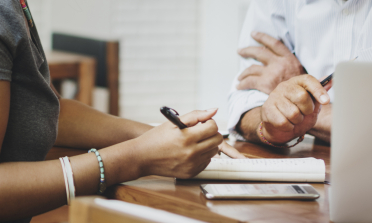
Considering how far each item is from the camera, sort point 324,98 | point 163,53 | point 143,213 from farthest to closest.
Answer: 1. point 163,53
2. point 324,98
3. point 143,213

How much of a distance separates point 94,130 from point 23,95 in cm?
28

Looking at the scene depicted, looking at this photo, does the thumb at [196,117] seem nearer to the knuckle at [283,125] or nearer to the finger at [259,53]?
the knuckle at [283,125]

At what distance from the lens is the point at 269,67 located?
1.18m

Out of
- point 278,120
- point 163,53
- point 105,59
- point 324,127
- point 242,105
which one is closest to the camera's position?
point 278,120

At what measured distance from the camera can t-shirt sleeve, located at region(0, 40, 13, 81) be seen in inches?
23.5

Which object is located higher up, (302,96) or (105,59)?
(302,96)

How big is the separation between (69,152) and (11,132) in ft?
0.74

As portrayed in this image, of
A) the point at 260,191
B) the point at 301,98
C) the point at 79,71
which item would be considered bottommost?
the point at 79,71

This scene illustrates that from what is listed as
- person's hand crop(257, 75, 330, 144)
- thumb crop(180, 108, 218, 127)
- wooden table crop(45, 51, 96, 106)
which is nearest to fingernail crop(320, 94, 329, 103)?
person's hand crop(257, 75, 330, 144)

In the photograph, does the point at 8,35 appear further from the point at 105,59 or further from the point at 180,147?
the point at 105,59

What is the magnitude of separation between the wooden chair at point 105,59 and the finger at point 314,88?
1.89 meters

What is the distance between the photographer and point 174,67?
335 centimetres

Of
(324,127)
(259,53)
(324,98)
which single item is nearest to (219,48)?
(259,53)

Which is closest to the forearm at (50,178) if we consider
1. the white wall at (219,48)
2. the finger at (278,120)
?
the finger at (278,120)
